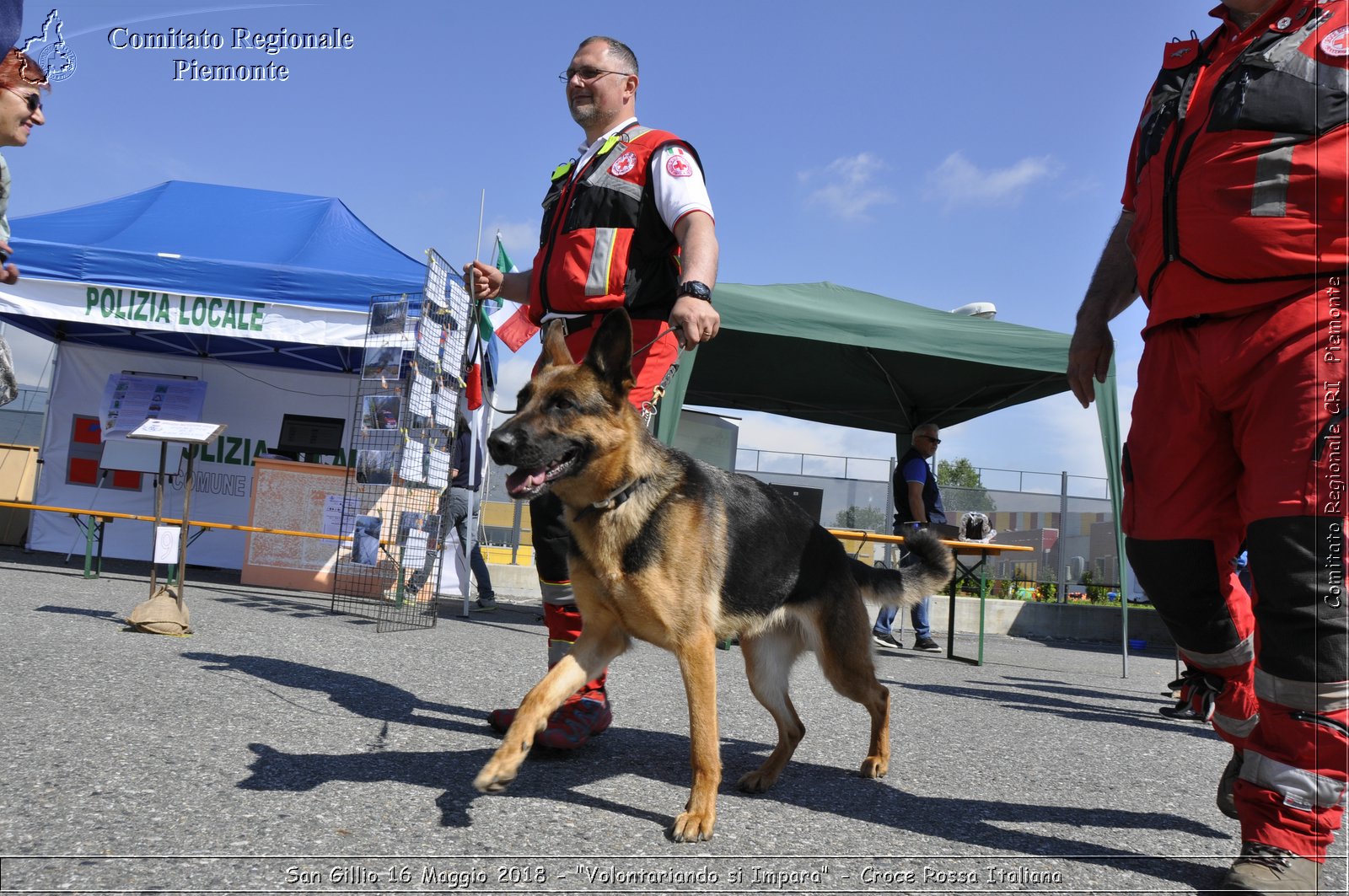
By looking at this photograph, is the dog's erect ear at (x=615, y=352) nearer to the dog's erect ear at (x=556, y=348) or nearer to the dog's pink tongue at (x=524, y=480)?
the dog's erect ear at (x=556, y=348)

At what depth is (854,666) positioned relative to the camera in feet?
10.8

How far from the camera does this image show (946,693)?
6.05 m

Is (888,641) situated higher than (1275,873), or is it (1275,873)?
(1275,873)

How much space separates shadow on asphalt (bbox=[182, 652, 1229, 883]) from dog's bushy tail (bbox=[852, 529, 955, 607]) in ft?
2.54

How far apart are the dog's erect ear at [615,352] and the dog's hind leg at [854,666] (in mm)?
1247

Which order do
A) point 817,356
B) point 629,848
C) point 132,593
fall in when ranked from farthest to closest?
1. point 817,356
2. point 132,593
3. point 629,848

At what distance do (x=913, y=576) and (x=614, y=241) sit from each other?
2.05 m

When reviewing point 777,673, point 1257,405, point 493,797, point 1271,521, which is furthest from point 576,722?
point 1257,405

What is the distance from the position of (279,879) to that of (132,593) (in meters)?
7.65

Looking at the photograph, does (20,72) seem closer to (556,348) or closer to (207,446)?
(556,348)

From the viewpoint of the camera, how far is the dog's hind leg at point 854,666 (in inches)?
129

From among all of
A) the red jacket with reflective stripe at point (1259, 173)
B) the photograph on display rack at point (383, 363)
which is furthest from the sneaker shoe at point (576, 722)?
the photograph on display rack at point (383, 363)

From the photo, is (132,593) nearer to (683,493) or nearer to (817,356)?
(683,493)

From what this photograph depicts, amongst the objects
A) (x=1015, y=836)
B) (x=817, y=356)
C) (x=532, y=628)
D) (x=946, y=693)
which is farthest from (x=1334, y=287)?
(x=817, y=356)
